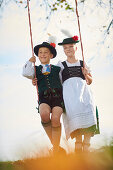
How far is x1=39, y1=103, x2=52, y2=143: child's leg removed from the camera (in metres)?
3.51

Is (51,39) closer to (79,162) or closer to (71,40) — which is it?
(71,40)

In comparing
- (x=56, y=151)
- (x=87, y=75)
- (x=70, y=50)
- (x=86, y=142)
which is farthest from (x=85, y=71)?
(x=56, y=151)

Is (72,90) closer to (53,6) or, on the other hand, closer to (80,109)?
(80,109)

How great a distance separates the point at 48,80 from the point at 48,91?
0.54 feet

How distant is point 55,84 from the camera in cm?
373

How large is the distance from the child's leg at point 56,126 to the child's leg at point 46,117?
69 millimetres

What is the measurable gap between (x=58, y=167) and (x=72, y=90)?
1220 mm

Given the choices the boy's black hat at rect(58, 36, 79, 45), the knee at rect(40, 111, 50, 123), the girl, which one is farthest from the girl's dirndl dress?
the boy's black hat at rect(58, 36, 79, 45)

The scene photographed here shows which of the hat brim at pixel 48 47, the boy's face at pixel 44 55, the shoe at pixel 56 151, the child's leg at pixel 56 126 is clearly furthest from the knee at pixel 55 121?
the hat brim at pixel 48 47

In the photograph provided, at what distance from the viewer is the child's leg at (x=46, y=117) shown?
351 centimetres

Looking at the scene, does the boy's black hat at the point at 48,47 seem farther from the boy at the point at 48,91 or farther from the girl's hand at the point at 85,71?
the girl's hand at the point at 85,71

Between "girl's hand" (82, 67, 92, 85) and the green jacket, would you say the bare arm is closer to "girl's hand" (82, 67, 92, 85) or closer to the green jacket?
the green jacket

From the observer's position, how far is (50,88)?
12.1 ft

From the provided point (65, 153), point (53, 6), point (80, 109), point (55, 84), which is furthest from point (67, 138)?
point (53, 6)
